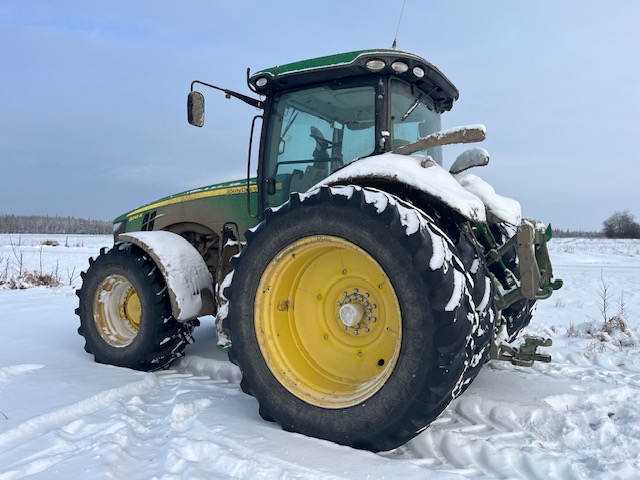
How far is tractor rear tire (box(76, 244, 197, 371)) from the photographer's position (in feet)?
12.6

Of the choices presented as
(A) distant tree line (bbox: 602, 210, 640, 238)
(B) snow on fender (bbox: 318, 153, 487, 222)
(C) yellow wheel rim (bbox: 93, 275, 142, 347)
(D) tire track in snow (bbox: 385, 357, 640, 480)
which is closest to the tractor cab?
(B) snow on fender (bbox: 318, 153, 487, 222)

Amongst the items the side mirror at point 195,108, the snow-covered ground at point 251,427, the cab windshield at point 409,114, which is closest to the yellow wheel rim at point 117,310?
the snow-covered ground at point 251,427

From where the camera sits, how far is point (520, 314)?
3.86 meters

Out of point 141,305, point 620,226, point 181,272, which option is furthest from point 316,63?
point 620,226

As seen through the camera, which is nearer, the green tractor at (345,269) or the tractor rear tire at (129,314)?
the green tractor at (345,269)

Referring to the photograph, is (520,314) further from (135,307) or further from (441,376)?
(135,307)

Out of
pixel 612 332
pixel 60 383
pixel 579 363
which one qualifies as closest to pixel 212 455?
pixel 60 383

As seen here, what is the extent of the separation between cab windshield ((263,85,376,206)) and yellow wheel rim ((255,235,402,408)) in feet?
2.88

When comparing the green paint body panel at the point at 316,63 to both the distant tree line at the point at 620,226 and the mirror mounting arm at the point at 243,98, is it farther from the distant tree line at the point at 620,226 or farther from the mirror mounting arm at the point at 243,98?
the distant tree line at the point at 620,226

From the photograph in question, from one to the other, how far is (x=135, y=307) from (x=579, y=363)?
3.80m

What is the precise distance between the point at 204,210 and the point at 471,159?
235 cm

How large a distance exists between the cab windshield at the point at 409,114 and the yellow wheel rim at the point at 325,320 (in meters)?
0.99

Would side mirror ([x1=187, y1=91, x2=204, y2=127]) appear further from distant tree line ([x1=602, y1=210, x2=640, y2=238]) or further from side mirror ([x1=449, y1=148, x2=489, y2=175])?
distant tree line ([x1=602, y1=210, x2=640, y2=238])

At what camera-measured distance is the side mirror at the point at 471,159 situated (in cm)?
309
